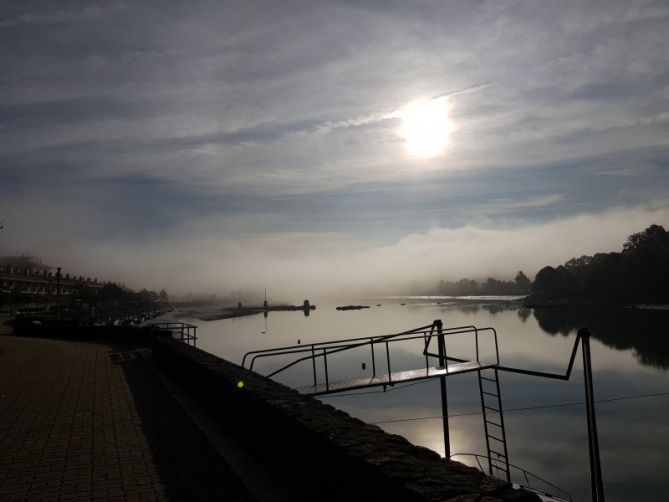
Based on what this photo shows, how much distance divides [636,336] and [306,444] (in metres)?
68.2

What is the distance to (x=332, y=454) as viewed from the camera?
4344mm

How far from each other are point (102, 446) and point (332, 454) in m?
4.33

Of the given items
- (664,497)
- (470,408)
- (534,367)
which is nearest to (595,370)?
(534,367)

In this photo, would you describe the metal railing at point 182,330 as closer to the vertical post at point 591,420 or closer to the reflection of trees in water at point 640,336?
the vertical post at point 591,420

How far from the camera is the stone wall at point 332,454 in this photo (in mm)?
3355

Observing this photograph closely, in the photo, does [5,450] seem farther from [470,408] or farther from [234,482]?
[470,408]

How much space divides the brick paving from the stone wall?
0.54 m

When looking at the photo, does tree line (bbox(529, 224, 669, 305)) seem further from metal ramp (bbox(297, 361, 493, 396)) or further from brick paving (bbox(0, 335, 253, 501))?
brick paving (bbox(0, 335, 253, 501))

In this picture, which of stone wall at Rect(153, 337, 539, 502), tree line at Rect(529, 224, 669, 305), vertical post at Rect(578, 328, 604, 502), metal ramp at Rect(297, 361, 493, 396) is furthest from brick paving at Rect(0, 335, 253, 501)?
tree line at Rect(529, 224, 669, 305)

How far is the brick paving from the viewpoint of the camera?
541 cm

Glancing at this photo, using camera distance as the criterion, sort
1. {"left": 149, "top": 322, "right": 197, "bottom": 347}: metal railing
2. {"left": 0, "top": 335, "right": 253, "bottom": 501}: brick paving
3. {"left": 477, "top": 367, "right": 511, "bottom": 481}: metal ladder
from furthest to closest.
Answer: {"left": 149, "top": 322, "right": 197, "bottom": 347}: metal railing
{"left": 477, "top": 367, "right": 511, "bottom": 481}: metal ladder
{"left": 0, "top": 335, "right": 253, "bottom": 501}: brick paving

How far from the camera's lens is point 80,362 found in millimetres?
17000

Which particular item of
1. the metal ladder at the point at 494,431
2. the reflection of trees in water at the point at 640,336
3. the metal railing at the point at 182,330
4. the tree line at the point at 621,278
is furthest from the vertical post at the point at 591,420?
the tree line at the point at 621,278

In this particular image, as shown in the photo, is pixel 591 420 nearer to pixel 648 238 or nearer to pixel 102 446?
pixel 102 446
